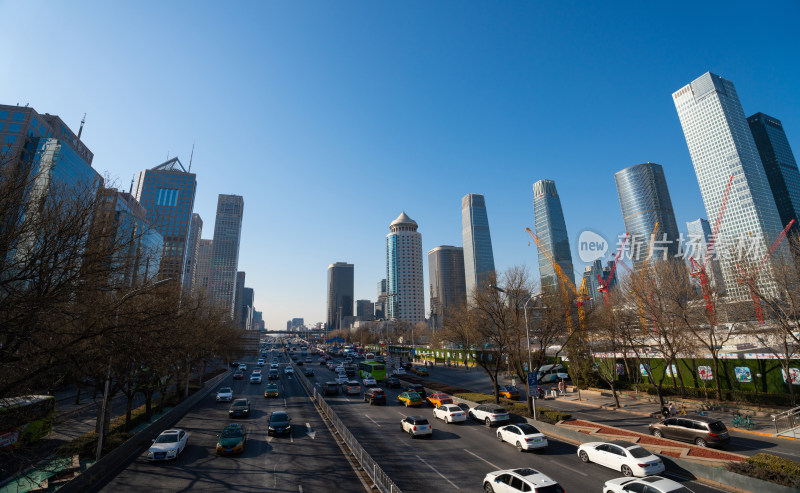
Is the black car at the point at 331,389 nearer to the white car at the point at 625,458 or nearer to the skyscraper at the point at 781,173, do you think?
the white car at the point at 625,458

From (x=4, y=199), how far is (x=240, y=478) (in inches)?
569

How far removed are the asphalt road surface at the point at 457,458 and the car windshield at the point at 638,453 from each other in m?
1.19

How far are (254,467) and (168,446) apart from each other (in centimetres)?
548

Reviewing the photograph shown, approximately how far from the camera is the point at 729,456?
1689 centimetres

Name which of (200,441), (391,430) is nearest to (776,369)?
(391,430)

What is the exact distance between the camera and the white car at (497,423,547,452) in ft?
65.9

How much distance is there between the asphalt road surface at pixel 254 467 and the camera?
1585cm

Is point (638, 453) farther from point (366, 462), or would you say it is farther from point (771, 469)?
point (366, 462)

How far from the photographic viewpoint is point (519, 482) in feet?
43.2

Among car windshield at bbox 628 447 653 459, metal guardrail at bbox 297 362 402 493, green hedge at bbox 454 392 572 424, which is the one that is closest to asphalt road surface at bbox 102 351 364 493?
metal guardrail at bbox 297 362 402 493

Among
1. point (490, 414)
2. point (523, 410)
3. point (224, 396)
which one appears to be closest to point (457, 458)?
point (490, 414)

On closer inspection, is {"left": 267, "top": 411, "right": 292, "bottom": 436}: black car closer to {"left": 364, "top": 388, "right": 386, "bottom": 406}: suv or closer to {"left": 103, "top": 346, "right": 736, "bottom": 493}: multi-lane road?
{"left": 103, "top": 346, "right": 736, "bottom": 493}: multi-lane road

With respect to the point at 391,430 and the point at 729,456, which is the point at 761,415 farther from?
the point at 391,430

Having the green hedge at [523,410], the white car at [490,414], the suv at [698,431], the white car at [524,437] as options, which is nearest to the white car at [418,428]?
the white car at [524,437]
